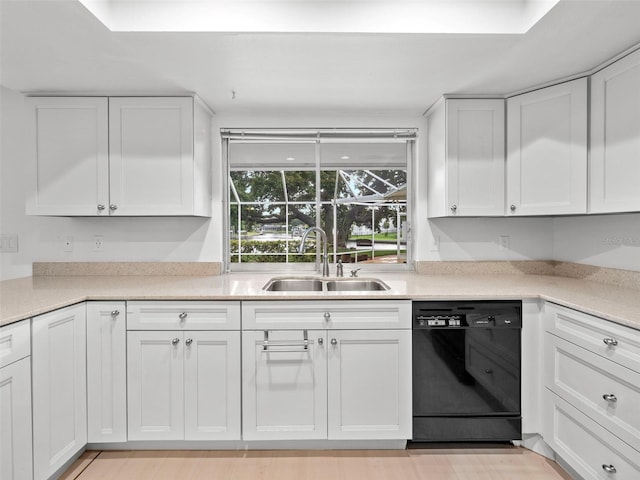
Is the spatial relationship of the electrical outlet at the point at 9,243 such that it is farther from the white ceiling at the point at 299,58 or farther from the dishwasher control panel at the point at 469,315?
the dishwasher control panel at the point at 469,315

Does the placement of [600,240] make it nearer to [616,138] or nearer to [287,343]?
[616,138]

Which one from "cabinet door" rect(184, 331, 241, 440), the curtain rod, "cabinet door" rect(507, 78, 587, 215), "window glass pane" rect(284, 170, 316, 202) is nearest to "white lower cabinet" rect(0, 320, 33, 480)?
"cabinet door" rect(184, 331, 241, 440)

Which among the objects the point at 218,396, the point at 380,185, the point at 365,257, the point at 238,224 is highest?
the point at 380,185

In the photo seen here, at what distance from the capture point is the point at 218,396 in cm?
200

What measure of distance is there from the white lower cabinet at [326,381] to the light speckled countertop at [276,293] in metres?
0.16

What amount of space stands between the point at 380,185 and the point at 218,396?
1.93 m

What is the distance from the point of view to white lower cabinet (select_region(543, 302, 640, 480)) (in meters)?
1.44

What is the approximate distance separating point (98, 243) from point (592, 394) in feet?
10.2

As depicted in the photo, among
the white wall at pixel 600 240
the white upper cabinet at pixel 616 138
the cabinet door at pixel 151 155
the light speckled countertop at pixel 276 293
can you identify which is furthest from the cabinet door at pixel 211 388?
the white wall at pixel 600 240

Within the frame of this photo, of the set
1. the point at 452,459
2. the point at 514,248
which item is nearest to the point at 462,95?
the point at 514,248

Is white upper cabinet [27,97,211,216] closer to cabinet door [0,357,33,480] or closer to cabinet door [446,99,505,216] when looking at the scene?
cabinet door [0,357,33,480]

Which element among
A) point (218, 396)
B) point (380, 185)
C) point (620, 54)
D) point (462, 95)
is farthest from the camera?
point (380, 185)

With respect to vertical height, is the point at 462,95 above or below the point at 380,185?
above

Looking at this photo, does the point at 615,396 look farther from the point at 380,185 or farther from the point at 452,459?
the point at 380,185
